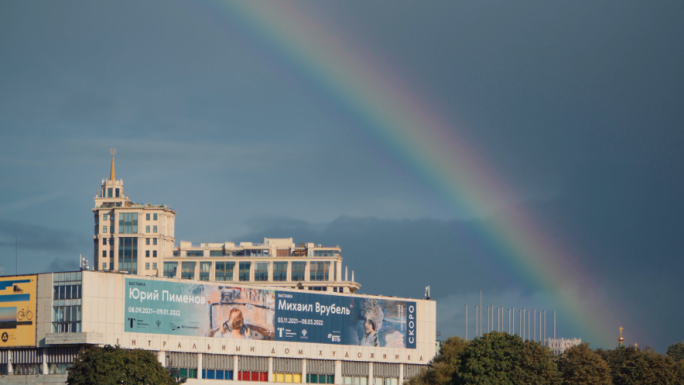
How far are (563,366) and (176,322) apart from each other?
7168 centimetres

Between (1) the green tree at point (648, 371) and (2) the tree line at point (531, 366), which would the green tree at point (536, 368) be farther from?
(1) the green tree at point (648, 371)

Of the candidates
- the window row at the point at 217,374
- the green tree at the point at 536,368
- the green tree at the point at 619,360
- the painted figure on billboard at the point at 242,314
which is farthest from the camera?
the green tree at the point at 619,360

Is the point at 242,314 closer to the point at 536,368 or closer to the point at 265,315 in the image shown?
the point at 265,315

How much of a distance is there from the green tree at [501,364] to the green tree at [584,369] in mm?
16677

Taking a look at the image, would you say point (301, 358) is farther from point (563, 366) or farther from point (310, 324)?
point (563, 366)

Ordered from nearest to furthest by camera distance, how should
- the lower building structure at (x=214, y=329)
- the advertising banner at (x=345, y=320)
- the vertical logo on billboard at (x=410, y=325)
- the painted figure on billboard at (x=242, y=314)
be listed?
1. the lower building structure at (x=214, y=329)
2. the painted figure on billboard at (x=242, y=314)
3. the advertising banner at (x=345, y=320)
4. the vertical logo on billboard at (x=410, y=325)

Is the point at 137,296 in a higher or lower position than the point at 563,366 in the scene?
higher

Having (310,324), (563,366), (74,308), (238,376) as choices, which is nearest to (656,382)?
(563,366)

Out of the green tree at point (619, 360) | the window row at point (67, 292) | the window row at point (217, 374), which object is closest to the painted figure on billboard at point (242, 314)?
the window row at point (217, 374)

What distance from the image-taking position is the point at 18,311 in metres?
149

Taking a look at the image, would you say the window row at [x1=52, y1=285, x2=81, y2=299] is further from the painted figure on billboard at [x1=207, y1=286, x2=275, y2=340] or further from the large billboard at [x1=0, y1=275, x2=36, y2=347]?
the painted figure on billboard at [x1=207, y1=286, x2=275, y2=340]

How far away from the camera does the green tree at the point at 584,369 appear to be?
159 metres

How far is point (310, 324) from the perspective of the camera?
177875 millimetres

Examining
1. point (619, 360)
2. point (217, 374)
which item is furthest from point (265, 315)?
point (619, 360)
